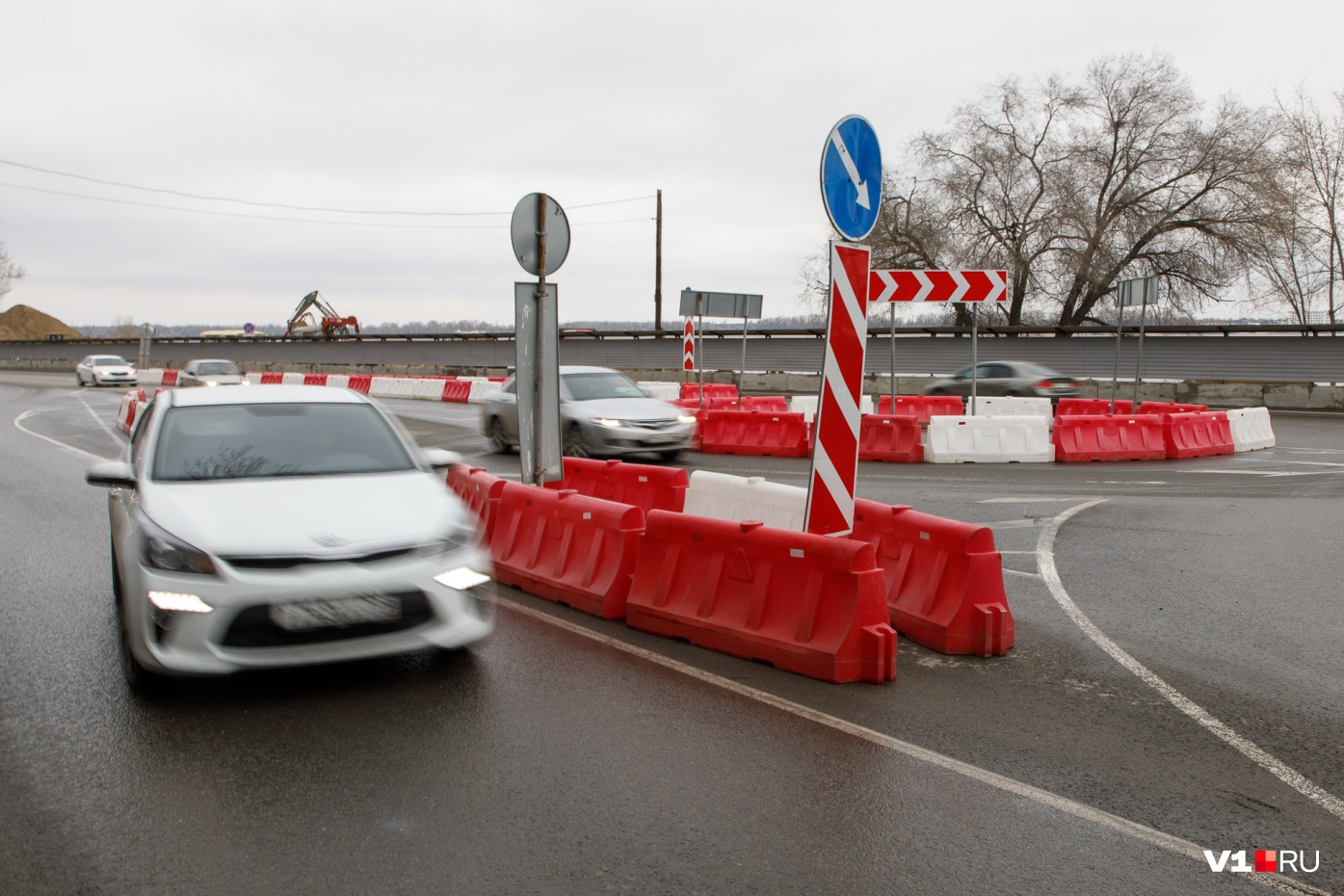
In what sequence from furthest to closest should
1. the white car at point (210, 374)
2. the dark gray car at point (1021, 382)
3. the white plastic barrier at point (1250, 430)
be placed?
the white car at point (210, 374) → the dark gray car at point (1021, 382) → the white plastic barrier at point (1250, 430)

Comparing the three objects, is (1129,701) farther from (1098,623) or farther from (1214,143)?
(1214,143)

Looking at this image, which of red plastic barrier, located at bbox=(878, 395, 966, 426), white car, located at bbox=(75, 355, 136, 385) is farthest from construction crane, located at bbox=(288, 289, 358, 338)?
red plastic barrier, located at bbox=(878, 395, 966, 426)

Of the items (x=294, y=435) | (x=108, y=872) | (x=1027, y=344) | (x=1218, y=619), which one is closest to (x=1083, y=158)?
(x=1027, y=344)

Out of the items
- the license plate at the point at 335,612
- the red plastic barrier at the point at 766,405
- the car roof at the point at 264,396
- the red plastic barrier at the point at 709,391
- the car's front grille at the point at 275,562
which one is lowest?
the red plastic barrier at the point at 766,405

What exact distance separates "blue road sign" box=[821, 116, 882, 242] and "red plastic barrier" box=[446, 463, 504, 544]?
340 cm

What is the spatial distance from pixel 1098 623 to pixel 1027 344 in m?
34.6

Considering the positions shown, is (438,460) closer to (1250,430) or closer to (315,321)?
(1250,430)

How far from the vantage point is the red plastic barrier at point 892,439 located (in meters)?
17.4

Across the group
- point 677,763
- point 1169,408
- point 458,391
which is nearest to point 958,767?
point 677,763

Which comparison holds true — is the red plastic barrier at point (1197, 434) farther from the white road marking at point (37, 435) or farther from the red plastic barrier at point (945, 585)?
the white road marking at point (37, 435)

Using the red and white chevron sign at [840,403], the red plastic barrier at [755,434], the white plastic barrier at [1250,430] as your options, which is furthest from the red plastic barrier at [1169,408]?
the red and white chevron sign at [840,403]

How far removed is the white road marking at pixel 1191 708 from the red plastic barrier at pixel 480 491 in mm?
4303

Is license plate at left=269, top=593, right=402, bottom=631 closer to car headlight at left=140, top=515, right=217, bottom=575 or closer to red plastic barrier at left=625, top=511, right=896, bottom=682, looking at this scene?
car headlight at left=140, top=515, right=217, bottom=575

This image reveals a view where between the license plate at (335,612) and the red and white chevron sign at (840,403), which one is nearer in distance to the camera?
the license plate at (335,612)
